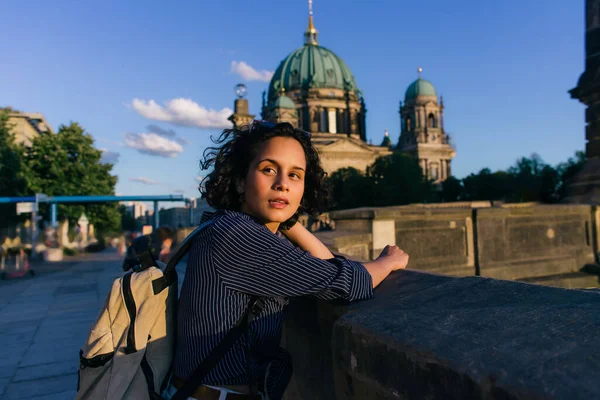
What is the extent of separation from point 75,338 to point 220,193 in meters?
4.07

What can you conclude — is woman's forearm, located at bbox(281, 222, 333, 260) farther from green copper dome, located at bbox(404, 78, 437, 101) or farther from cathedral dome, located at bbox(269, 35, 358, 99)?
green copper dome, located at bbox(404, 78, 437, 101)

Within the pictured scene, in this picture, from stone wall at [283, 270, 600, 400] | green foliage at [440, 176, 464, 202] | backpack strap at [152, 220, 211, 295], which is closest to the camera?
stone wall at [283, 270, 600, 400]

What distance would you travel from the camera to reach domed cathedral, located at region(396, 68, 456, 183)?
67.5 meters

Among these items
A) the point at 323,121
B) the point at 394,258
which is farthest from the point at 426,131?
the point at 394,258

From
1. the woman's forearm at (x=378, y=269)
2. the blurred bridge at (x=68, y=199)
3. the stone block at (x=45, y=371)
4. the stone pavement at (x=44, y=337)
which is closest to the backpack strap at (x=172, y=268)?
the woman's forearm at (x=378, y=269)

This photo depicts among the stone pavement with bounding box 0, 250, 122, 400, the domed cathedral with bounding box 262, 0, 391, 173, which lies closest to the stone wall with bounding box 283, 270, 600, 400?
the stone pavement with bounding box 0, 250, 122, 400

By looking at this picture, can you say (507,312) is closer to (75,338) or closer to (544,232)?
(75,338)

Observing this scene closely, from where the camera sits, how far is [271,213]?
1.62 m

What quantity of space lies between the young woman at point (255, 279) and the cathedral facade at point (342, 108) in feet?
202

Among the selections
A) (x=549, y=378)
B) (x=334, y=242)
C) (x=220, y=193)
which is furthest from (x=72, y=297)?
(x=549, y=378)

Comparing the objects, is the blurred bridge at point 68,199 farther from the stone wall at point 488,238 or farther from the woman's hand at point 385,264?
the woman's hand at point 385,264

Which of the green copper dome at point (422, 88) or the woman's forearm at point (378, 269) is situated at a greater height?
the green copper dome at point (422, 88)

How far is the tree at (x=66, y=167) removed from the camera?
27.3 m

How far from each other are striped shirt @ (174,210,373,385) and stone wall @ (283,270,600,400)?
19cm
